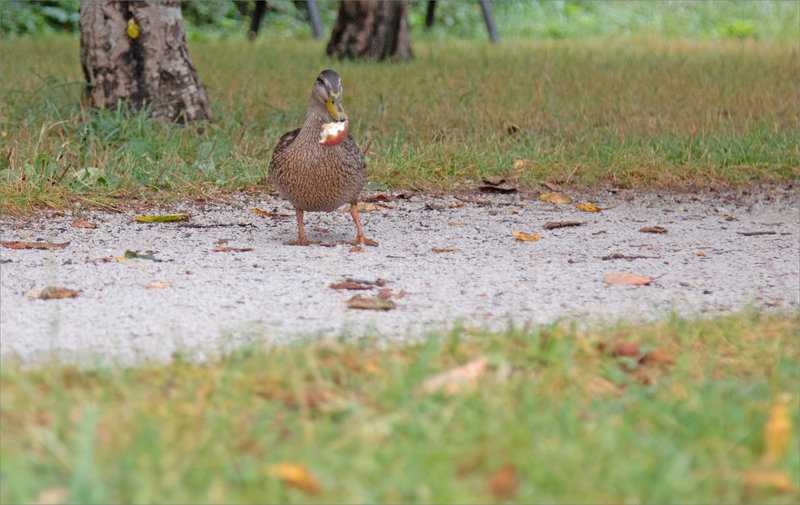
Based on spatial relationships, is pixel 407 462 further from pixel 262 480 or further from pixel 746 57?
pixel 746 57

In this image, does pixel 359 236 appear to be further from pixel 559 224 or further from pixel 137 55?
pixel 137 55

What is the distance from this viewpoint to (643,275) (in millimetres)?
3947

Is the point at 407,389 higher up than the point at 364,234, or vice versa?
the point at 407,389

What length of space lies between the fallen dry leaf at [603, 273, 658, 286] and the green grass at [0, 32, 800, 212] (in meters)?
2.22

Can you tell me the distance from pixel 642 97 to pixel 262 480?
22.8 feet

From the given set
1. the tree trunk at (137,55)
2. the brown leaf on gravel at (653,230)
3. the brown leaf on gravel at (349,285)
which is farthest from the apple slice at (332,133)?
the tree trunk at (137,55)

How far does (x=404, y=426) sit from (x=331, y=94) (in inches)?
92.4

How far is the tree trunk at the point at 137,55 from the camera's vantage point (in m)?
6.54

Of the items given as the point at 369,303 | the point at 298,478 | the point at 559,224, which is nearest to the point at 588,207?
the point at 559,224

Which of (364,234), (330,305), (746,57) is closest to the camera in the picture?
(330,305)

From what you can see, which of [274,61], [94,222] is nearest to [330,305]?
[94,222]

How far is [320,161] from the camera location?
4.26 m

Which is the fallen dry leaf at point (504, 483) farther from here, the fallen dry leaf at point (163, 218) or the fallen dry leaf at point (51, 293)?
the fallen dry leaf at point (163, 218)

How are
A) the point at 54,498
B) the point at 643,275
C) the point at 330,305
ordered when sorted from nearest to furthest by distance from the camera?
1. the point at 54,498
2. the point at 330,305
3. the point at 643,275
